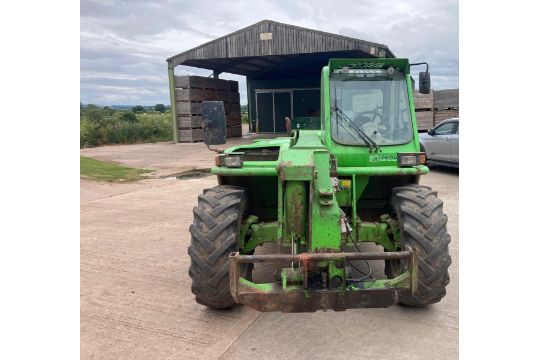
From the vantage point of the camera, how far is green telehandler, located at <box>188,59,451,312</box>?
9.94 feet

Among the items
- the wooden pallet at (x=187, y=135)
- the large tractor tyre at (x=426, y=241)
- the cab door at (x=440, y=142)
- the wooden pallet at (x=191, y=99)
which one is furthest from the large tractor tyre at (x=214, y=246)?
the wooden pallet at (x=187, y=135)

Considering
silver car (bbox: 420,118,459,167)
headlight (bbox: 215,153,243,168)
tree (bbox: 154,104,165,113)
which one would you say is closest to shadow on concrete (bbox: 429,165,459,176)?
silver car (bbox: 420,118,459,167)

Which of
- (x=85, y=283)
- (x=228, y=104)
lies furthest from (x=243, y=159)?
(x=228, y=104)

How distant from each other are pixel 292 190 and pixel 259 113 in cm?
2317

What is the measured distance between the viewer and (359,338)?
11.1 ft

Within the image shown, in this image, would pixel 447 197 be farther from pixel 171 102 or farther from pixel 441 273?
pixel 171 102

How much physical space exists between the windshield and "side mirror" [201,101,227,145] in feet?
4.10

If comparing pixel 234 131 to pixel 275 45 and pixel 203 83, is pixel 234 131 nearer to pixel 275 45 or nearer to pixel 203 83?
pixel 203 83

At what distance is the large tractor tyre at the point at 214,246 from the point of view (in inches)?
138

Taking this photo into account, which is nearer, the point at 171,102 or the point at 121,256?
the point at 121,256

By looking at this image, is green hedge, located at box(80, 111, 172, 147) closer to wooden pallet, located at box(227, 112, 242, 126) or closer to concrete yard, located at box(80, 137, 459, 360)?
wooden pallet, located at box(227, 112, 242, 126)

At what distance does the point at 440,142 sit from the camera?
36.5ft

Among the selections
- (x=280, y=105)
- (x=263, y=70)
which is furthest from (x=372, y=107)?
(x=280, y=105)

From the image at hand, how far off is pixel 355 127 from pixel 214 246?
1.96 metres
